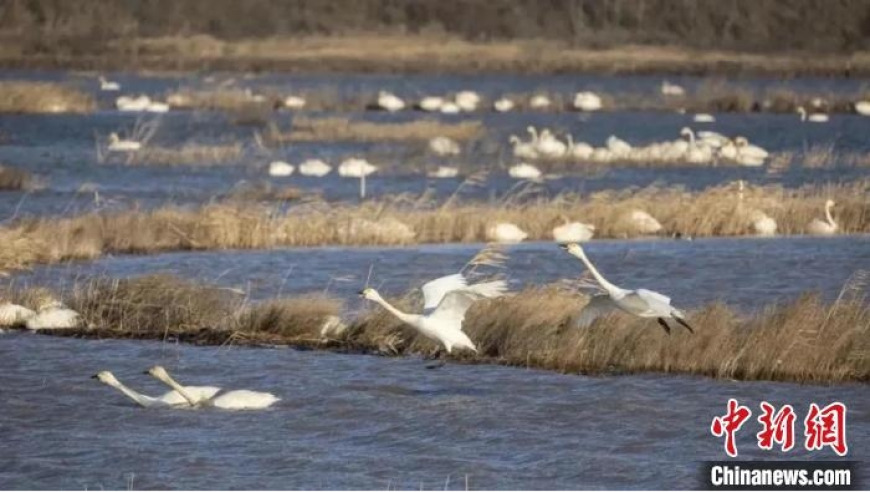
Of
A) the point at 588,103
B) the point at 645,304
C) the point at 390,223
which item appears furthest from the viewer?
the point at 588,103

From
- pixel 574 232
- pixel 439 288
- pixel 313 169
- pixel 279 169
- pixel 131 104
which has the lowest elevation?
pixel 131 104

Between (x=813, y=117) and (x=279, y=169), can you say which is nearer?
(x=279, y=169)

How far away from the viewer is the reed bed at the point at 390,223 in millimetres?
25766

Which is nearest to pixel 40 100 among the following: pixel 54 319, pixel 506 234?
pixel 506 234

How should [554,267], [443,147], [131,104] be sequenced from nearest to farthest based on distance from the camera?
[554,267]
[443,147]
[131,104]

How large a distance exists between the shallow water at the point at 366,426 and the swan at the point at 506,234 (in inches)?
317

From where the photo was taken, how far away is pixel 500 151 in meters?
43.8

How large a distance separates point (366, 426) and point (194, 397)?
4.38 ft

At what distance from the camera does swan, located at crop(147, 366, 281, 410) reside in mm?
15930

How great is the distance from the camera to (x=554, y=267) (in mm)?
25078

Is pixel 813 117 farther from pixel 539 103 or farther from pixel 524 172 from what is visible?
pixel 524 172

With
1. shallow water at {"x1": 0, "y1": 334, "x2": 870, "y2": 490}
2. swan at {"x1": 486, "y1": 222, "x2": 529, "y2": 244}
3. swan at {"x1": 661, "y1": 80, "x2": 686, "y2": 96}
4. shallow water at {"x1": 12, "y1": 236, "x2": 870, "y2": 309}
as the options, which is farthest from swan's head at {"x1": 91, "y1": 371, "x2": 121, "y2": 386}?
swan at {"x1": 661, "y1": 80, "x2": 686, "y2": 96}

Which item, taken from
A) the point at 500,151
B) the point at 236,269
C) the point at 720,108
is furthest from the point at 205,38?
the point at 236,269

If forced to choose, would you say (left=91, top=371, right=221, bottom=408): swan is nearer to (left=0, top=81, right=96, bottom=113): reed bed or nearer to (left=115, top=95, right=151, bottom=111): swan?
(left=0, top=81, right=96, bottom=113): reed bed
